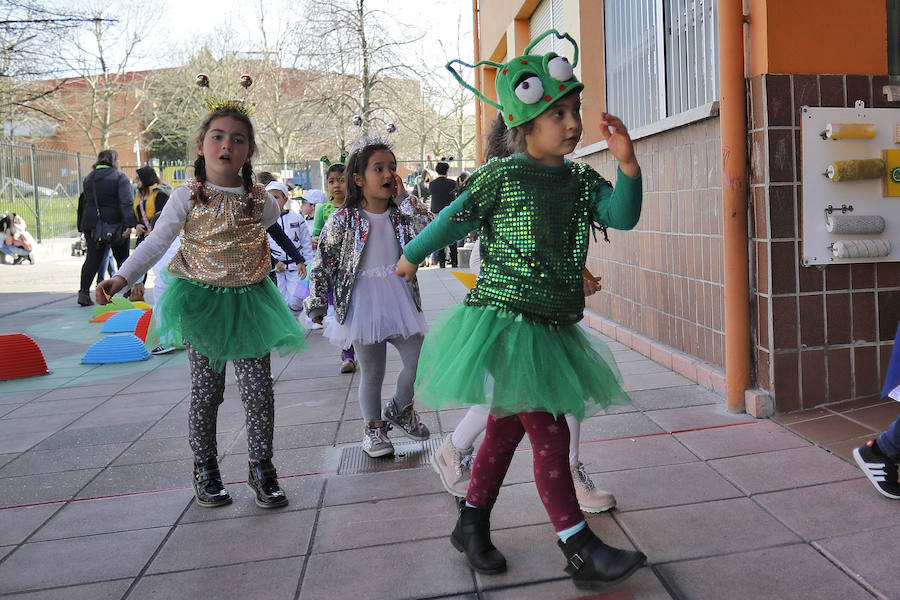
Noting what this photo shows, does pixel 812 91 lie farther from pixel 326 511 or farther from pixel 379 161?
pixel 326 511

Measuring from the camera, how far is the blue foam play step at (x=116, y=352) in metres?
7.63

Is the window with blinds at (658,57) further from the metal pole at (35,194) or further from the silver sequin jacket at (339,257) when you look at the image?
the metal pole at (35,194)

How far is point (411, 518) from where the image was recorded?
327 cm

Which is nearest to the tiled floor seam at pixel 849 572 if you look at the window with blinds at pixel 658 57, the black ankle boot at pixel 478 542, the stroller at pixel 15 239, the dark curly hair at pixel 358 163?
the black ankle boot at pixel 478 542

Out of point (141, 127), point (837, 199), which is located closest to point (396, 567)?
point (837, 199)

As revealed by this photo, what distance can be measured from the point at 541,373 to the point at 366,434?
73.8 inches

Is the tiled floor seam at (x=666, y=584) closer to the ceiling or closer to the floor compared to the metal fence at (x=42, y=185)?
closer to the floor

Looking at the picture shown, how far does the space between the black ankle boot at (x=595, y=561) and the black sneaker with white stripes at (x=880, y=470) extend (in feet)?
3.98

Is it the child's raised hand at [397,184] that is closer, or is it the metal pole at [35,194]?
the child's raised hand at [397,184]

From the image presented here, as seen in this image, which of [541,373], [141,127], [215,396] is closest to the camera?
[541,373]

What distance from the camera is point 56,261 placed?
69.8 ft

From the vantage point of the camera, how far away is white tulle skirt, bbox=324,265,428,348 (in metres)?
4.11

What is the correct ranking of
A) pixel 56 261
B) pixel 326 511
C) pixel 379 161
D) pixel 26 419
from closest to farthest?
pixel 326 511
pixel 379 161
pixel 26 419
pixel 56 261

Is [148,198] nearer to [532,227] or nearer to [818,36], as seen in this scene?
[818,36]
